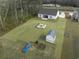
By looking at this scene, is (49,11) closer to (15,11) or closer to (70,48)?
(15,11)

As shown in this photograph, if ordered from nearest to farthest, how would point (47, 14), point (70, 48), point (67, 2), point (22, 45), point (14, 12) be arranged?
1. point (22, 45)
2. point (70, 48)
3. point (14, 12)
4. point (47, 14)
5. point (67, 2)

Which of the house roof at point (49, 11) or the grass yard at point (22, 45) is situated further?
the house roof at point (49, 11)

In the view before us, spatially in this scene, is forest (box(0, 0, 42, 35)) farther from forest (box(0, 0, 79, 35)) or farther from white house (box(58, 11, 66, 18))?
white house (box(58, 11, 66, 18))

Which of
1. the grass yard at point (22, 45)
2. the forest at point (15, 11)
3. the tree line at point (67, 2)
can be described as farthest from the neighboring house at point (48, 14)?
the grass yard at point (22, 45)

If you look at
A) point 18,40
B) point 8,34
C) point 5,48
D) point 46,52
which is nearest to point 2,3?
point 8,34

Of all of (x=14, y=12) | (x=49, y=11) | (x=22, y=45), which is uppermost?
(x=14, y=12)

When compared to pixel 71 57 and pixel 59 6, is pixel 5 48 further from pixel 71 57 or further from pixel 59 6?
pixel 59 6

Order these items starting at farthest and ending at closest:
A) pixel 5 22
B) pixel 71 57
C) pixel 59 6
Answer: pixel 59 6 < pixel 5 22 < pixel 71 57

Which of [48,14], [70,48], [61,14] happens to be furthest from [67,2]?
[70,48]

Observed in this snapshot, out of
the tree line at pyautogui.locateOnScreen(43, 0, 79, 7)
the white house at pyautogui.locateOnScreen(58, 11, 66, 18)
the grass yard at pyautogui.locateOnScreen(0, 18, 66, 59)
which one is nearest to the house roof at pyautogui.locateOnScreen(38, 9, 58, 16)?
the white house at pyautogui.locateOnScreen(58, 11, 66, 18)

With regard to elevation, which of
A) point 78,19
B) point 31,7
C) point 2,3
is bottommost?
point 78,19

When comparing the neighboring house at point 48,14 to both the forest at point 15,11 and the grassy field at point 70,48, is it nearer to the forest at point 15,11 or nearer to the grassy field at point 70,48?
the forest at point 15,11
